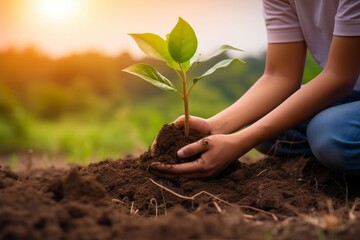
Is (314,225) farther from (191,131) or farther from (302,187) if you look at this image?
(191,131)

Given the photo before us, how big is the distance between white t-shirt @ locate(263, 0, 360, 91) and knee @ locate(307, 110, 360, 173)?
0.39 metres

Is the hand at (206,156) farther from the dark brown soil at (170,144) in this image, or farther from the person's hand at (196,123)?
the person's hand at (196,123)

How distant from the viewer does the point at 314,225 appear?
4.17ft

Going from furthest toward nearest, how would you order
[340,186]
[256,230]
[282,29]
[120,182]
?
1. [282,29]
2. [340,186]
3. [120,182]
4. [256,230]

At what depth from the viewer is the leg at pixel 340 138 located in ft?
6.34

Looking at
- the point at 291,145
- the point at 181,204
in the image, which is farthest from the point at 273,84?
the point at 181,204

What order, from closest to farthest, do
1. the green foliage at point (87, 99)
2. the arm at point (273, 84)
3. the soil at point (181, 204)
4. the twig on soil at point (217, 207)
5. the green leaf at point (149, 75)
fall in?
the soil at point (181, 204) → the twig on soil at point (217, 207) → the green leaf at point (149, 75) → the arm at point (273, 84) → the green foliage at point (87, 99)

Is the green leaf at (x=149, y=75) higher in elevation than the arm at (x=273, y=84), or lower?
higher

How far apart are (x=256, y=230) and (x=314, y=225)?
16cm

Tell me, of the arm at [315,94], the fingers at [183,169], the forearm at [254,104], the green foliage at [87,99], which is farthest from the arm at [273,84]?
the green foliage at [87,99]

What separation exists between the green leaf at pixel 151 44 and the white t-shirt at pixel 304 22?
2.09 ft

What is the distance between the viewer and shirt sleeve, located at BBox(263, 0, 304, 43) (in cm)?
226

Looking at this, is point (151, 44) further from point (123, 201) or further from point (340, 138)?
point (340, 138)

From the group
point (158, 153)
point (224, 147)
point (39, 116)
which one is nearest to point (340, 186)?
point (224, 147)
